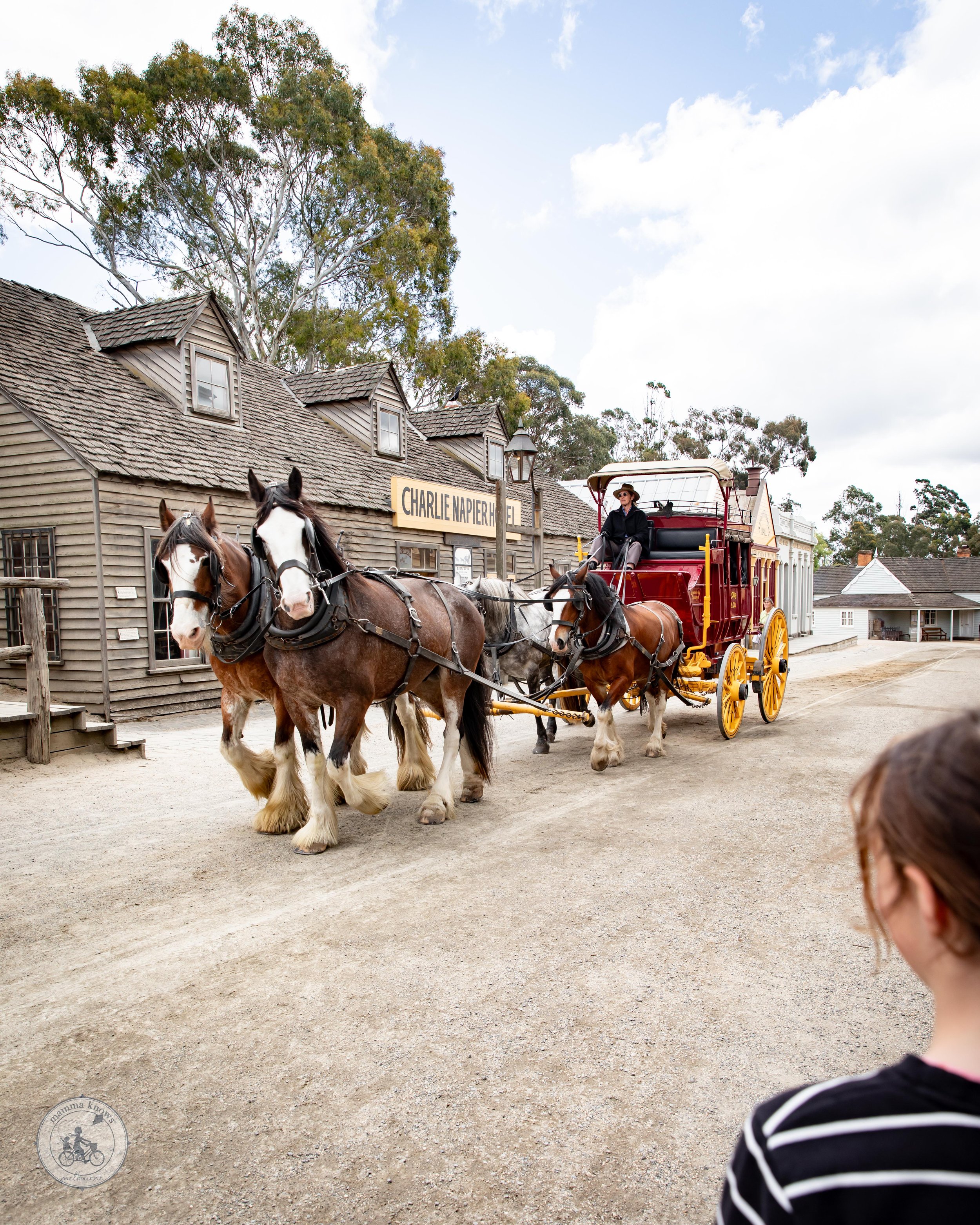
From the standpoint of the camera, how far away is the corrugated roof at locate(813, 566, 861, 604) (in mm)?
58250

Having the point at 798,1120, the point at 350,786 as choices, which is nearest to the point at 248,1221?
the point at 798,1120

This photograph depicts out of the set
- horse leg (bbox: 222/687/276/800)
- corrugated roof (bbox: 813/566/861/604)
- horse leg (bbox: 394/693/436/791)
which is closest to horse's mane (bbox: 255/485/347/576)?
horse leg (bbox: 222/687/276/800)

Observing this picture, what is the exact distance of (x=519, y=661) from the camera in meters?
8.40

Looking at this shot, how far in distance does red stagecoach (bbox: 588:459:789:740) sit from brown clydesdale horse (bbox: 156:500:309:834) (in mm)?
4416

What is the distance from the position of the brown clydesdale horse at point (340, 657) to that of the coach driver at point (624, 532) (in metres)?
3.45

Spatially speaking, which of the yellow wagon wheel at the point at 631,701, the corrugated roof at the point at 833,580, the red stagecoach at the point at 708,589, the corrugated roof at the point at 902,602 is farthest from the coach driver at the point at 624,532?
the corrugated roof at the point at 833,580

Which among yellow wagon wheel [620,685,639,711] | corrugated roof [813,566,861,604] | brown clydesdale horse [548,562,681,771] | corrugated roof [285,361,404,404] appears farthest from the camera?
corrugated roof [813,566,861,604]

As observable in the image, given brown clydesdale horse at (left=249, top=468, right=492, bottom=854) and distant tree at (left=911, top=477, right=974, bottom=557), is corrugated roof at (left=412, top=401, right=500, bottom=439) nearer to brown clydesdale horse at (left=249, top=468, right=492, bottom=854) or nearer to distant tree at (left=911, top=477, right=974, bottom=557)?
brown clydesdale horse at (left=249, top=468, right=492, bottom=854)

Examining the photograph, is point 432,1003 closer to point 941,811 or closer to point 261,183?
point 941,811

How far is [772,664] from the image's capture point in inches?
398

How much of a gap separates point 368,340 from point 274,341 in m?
3.11

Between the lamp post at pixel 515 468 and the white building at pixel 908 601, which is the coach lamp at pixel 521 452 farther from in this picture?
the white building at pixel 908 601

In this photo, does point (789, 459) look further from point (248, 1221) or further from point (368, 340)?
point (248, 1221)

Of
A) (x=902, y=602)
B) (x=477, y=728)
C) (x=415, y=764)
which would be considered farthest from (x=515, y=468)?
(x=902, y=602)
